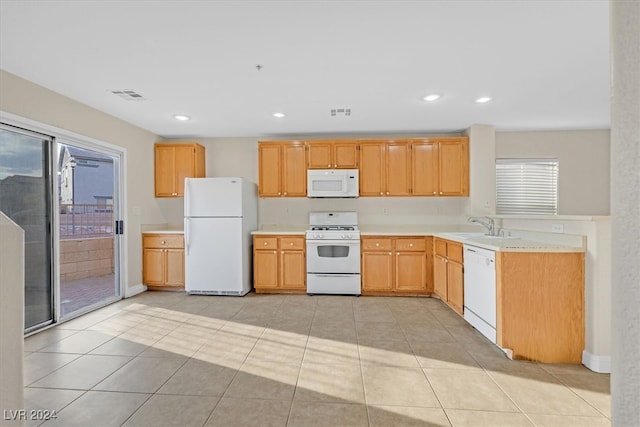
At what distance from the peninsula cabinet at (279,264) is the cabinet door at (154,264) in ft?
4.50

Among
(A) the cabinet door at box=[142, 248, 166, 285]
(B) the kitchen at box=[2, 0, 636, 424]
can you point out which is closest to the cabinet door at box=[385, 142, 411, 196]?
(B) the kitchen at box=[2, 0, 636, 424]

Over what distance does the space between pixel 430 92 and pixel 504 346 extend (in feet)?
8.06

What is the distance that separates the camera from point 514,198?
4.73m

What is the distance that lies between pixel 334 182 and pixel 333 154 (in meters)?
0.42

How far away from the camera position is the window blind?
471 centimetres

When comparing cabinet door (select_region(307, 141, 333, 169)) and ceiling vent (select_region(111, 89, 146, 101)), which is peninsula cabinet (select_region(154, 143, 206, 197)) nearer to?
ceiling vent (select_region(111, 89, 146, 101))

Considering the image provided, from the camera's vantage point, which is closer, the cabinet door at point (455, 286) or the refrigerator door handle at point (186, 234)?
the cabinet door at point (455, 286)

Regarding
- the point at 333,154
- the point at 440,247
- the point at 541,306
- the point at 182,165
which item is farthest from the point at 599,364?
the point at 182,165

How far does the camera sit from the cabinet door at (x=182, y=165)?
4.83 m

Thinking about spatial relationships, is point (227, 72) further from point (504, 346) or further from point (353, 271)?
point (504, 346)

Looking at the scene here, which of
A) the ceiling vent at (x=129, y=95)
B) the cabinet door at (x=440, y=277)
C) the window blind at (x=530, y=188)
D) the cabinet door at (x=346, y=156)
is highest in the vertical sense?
the ceiling vent at (x=129, y=95)

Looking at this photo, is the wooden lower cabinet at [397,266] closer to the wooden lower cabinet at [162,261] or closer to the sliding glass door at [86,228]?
the wooden lower cabinet at [162,261]

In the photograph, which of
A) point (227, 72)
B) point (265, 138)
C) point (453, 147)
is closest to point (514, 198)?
point (453, 147)

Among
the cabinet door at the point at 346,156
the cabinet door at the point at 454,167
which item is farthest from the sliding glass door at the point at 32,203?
the cabinet door at the point at 454,167
